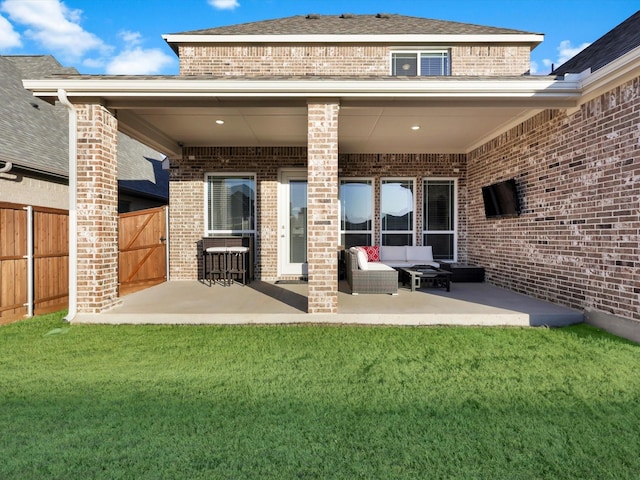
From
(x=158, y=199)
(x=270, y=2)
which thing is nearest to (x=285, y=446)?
(x=158, y=199)

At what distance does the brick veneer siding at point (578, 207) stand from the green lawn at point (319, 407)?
0.92 metres

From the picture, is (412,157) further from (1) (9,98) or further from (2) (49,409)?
(1) (9,98)

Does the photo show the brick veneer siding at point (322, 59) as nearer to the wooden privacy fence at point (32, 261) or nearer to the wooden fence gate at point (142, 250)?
the wooden fence gate at point (142, 250)

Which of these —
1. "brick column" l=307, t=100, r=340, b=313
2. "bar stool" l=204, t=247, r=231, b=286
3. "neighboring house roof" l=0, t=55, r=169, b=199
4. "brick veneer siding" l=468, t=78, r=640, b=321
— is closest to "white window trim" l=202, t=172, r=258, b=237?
"bar stool" l=204, t=247, r=231, b=286

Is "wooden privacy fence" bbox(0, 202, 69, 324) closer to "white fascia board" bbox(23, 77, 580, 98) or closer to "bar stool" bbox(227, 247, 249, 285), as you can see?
"white fascia board" bbox(23, 77, 580, 98)

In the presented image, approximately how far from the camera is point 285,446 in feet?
6.63

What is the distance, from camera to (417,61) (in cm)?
818

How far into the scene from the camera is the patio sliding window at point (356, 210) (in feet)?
26.9

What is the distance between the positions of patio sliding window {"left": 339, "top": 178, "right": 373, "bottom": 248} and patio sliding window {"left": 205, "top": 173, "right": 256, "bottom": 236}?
222cm

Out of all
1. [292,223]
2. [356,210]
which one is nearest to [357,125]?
[356,210]

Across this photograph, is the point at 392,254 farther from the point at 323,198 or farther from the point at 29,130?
the point at 29,130

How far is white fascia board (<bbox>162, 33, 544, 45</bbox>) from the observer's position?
794 cm

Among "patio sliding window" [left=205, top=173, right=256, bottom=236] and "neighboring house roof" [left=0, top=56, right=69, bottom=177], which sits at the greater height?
"neighboring house roof" [left=0, top=56, right=69, bottom=177]

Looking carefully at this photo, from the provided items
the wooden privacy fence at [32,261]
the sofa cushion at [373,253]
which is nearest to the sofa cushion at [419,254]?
the sofa cushion at [373,253]
